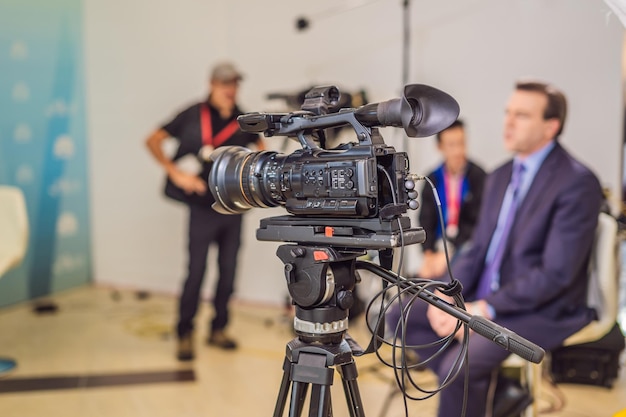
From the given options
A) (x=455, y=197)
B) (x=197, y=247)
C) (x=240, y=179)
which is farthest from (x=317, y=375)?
(x=197, y=247)

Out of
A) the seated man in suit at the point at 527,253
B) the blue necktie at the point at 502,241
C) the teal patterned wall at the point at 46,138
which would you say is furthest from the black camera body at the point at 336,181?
the teal patterned wall at the point at 46,138

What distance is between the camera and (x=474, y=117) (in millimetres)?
3688

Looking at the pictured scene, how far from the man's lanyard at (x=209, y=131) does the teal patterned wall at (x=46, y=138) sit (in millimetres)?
1487

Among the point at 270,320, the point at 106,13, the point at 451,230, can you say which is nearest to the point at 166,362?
the point at 270,320

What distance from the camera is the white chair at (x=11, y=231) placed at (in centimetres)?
319

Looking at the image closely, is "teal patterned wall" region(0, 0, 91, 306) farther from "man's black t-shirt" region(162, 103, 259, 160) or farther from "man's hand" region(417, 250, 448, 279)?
"man's hand" region(417, 250, 448, 279)

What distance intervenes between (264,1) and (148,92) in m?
1.06

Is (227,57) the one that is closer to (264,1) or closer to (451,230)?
(264,1)

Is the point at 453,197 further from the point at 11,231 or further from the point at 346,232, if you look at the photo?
the point at 11,231

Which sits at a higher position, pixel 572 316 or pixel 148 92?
pixel 148 92

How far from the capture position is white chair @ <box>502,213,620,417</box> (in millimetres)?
2170

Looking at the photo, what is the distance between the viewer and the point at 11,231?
10.9 feet

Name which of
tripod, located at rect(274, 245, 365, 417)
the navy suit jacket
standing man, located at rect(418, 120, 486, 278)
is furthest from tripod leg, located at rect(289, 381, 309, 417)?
standing man, located at rect(418, 120, 486, 278)

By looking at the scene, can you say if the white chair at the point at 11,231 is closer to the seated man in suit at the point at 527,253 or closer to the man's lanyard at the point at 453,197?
the seated man in suit at the point at 527,253
